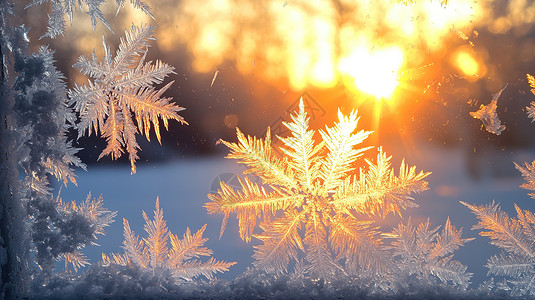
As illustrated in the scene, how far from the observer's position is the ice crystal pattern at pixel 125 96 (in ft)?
1.88

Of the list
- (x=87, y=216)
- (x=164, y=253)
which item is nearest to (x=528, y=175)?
(x=164, y=253)

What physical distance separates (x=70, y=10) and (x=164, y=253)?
36cm

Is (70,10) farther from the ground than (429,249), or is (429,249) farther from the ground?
(70,10)

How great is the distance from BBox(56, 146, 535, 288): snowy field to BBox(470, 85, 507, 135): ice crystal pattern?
0.04 metres

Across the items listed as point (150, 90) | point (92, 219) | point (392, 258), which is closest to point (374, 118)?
point (392, 258)

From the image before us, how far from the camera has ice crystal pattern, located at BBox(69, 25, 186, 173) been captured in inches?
22.5

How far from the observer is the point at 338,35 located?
0.54 m

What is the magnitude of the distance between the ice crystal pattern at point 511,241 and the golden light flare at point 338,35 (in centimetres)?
22

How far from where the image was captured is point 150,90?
579mm

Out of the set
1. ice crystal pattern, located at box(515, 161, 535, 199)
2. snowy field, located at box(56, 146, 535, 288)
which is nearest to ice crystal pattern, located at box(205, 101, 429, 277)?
snowy field, located at box(56, 146, 535, 288)

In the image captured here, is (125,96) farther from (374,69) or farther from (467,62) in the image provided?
(467,62)

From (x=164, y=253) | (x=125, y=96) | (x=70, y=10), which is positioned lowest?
(x=164, y=253)

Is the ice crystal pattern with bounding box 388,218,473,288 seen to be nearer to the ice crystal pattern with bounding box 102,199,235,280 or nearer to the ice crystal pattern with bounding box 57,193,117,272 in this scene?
the ice crystal pattern with bounding box 102,199,235,280

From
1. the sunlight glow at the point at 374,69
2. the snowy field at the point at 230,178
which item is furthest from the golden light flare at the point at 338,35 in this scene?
the snowy field at the point at 230,178
